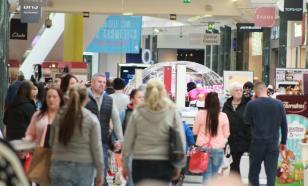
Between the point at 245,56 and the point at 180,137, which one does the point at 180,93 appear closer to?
the point at 180,137

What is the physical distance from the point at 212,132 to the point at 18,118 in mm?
2323

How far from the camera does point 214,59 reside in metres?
42.7

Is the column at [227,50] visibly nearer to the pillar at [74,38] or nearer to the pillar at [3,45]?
the pillar at [74,38]

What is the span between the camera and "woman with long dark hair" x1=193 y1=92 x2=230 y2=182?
9922 mm

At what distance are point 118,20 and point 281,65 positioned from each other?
31.0 feet

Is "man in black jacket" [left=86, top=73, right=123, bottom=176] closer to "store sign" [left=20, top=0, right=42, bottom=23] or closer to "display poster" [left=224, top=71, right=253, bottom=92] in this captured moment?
"display poster" [left=224, top=71, right=253, bottom=92]

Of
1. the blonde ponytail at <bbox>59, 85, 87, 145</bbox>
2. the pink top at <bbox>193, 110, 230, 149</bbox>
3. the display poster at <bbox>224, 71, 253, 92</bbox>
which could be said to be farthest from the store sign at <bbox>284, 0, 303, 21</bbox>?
the blonde ponytail at <bbox>59, 85, 87, 145</bbox>

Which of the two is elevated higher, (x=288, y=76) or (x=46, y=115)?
(x=288, y=76)

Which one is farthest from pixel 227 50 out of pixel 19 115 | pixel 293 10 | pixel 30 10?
pixel 19 115

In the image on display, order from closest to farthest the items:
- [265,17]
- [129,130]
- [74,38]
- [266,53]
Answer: [129,130]
[265,17]
[74,38]
[266,53]

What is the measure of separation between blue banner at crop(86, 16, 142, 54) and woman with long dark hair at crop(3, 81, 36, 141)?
24.8m

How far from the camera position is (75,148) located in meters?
7.16

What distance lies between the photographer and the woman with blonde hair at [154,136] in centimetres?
733

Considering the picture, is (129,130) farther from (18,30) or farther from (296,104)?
(18,30)
